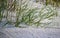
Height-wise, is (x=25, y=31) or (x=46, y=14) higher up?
(x=46, y=14)

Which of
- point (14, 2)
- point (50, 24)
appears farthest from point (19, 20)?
point (50, 24)

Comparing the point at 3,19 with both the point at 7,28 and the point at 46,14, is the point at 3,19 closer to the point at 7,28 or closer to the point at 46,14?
the point at 7,28

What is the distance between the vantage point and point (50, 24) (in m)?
1.95

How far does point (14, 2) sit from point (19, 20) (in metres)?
0.21

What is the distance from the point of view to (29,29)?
6.19ft

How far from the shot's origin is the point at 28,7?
6.43 feet

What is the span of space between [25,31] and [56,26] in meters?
0.37

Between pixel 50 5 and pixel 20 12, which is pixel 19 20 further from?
pixel 50 5

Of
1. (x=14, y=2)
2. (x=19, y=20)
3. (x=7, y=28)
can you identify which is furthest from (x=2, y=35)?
(x=14, y=2)

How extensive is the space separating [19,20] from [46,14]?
1.07 ft

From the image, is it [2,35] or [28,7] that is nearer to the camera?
[2,35]

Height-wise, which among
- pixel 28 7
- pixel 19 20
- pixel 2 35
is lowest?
pixel 2 35

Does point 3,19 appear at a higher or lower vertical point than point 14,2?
lower

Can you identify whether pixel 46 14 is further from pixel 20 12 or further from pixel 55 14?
pixel 20 12
